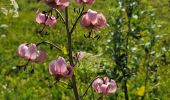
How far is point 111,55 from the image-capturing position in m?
5.96

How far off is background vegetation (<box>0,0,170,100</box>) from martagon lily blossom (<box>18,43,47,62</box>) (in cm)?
60

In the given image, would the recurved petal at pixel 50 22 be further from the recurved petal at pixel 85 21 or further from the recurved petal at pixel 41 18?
the recurved petal at pixel 85 21

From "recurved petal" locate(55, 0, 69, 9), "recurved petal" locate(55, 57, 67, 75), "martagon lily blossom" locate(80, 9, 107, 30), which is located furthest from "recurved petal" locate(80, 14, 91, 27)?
"recurved petal" locate(55, 57, 67, 75)

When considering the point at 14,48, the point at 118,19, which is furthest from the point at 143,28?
the point at 14,48

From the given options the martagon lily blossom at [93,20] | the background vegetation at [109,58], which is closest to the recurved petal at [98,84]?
the background vegetation at [109,58]

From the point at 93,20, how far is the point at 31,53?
1.57ft

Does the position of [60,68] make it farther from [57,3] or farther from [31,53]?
[57,3]

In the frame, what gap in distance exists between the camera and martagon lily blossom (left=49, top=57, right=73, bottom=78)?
10.4 ft

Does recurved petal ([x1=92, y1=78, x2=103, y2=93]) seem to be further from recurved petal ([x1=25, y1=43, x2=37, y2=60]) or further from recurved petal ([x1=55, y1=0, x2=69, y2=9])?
recurved petal ([x1=55, y1=0, x2=69, y2=9])

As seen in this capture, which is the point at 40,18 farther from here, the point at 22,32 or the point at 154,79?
the point at 22,32

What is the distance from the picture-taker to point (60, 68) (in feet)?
10.4

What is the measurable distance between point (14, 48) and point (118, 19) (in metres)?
3.78

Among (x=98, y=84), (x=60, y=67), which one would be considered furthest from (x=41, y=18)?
(x=98, y=84)

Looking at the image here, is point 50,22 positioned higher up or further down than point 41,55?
higher up
